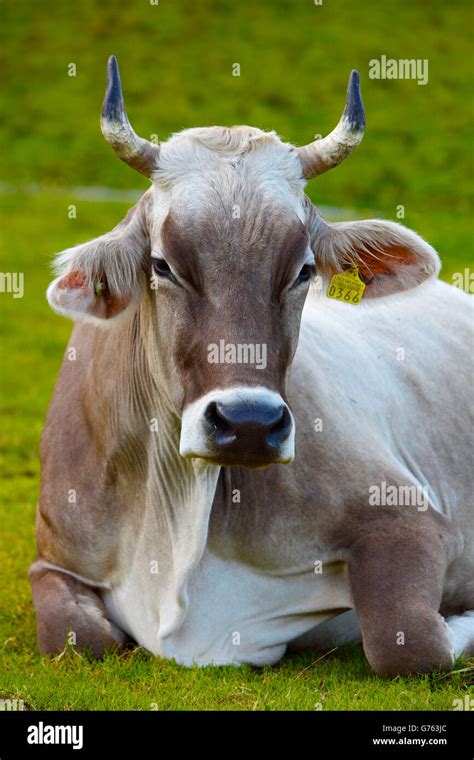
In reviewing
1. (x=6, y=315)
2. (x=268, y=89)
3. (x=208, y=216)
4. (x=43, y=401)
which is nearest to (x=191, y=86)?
(x=268, y=89)

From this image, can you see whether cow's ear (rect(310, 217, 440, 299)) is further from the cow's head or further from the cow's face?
the cow's face

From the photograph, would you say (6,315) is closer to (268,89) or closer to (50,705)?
(50,705)

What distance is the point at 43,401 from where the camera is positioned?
12984 millimetres

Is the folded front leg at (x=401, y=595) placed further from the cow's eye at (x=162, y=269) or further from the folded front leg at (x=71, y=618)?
the cow's eye at (x=162, y=269)

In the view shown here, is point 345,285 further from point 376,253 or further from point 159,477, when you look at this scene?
point 159,477

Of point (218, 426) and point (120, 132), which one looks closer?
point (218, 426)

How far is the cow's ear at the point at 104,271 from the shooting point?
251 inches

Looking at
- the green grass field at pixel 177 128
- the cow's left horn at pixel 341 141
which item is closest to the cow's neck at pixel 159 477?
the green grass field at pixel 177 128

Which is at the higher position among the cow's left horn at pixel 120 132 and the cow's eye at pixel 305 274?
the cow's left horn at pixel 120 132

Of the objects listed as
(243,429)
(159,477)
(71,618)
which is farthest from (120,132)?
(71,618)

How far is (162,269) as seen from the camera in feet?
20.2

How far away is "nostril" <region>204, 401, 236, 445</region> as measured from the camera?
5613 millimetres

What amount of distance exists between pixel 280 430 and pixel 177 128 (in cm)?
2329

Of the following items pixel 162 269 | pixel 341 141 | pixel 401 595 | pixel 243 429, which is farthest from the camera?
pixel 401 595
